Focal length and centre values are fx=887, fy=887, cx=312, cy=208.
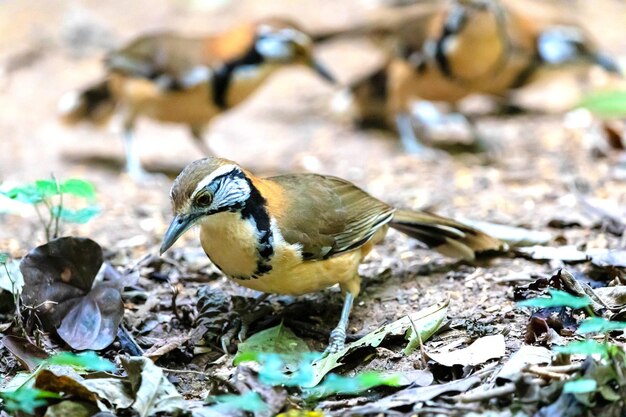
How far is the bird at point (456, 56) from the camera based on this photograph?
7.77 meters

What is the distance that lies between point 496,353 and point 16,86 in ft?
24.1

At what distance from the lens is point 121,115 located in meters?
8.38

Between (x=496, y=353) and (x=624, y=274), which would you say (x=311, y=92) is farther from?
(x=496, y=353)

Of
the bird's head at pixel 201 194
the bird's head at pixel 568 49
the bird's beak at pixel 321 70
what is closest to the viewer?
the bird's head at pixel 201 194

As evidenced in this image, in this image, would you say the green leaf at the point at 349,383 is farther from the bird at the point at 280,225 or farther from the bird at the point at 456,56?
the bird at the point at 456,56

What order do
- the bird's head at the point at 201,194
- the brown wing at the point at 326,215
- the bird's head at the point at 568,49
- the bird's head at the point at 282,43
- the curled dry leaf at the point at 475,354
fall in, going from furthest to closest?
1. the bird's head at the point at 568,49
2. the bird's head at the point at 282,43
3. the brown wing at the point at 326,215
4. the bird's head at the point at 201,194
5. the curled dry leaf at the point at 475,354

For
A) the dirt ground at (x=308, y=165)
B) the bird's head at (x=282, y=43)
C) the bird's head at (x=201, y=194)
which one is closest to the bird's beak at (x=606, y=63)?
the dirt ground at (x=308, y=165)

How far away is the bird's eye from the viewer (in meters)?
3.77

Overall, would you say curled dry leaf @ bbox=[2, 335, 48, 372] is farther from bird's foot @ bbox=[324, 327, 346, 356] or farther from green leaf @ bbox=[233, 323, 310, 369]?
bird's foot @ bbox=[324, 327, 346, 356]

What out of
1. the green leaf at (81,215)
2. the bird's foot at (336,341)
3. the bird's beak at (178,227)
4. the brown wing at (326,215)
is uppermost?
the bird's beak at (178,227)

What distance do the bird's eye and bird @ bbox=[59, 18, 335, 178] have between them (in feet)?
13.9

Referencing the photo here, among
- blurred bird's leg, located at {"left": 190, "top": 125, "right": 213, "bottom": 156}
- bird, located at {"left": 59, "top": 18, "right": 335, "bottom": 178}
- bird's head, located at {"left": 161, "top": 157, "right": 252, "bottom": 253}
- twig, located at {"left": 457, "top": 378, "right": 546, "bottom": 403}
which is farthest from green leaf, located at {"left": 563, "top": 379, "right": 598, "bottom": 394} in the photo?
blurred bird's leg, located at {"left": 190, "top": 125, "right": 213, "bottom": 156}

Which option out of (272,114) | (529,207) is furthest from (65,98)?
(529,207)

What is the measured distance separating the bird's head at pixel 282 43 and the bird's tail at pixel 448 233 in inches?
145
